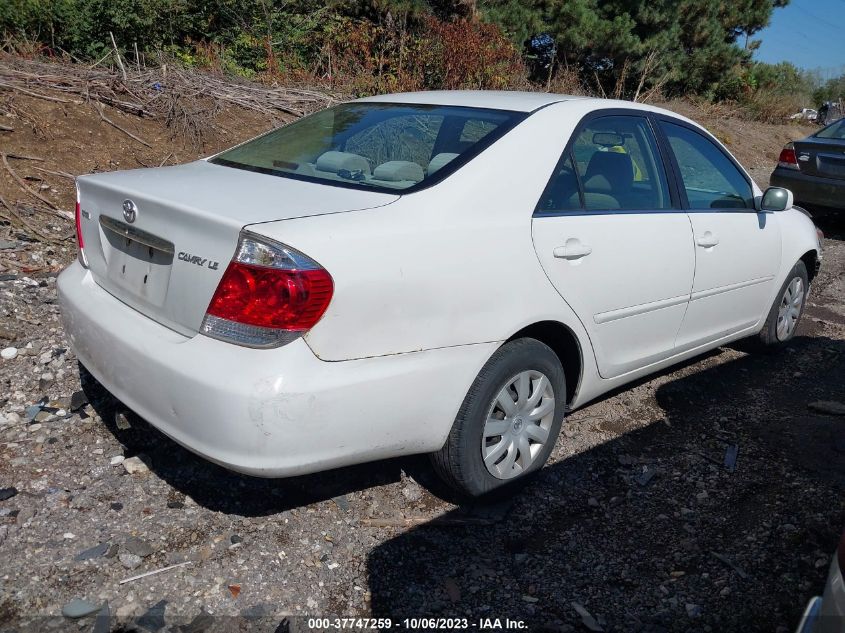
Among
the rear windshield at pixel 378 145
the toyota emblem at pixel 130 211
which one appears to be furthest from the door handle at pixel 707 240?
the toyota emblem at pixel 130 211

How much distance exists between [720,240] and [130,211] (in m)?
3.01

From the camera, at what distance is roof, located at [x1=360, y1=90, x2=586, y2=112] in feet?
11.0

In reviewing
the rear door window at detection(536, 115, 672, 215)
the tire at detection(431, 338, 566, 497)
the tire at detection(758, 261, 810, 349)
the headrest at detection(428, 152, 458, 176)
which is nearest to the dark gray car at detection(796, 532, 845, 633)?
the tire at detection(431, 338, 566, 497)

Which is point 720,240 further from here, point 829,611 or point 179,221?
point 179,221

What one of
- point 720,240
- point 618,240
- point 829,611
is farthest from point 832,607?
point 720,240

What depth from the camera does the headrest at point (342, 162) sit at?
123 inches

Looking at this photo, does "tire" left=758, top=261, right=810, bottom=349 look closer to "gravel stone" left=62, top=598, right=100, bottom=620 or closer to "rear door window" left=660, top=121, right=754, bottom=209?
"rear door window" left=660, top=121, right=754, bottom=209

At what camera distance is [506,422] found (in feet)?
10.1

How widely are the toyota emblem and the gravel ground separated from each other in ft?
3.75

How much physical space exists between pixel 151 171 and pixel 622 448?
2.58m

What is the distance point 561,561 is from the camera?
2877 millimetres

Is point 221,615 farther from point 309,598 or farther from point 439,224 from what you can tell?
point 439,224

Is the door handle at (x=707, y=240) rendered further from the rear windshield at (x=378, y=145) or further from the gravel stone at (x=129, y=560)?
the gravel stone at (x=129, y=560)

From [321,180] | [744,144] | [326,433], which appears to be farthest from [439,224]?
[744,144]
